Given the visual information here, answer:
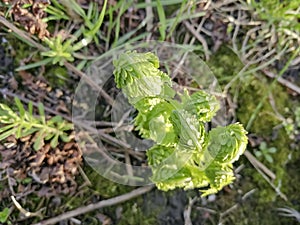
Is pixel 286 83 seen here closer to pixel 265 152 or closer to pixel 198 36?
pixel 265 152

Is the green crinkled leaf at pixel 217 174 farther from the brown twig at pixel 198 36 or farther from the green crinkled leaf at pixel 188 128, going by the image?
A: the brown twig at pixel 198 36

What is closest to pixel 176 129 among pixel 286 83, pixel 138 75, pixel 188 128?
pixel 188 128

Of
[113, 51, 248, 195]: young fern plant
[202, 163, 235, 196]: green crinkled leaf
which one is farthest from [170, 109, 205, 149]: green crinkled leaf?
[202, 163, 235, 196]: green crinkled leaf

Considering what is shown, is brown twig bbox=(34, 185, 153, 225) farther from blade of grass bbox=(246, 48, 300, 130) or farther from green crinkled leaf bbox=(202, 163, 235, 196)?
blade of grass bbox=(246, 48, 300, 130)

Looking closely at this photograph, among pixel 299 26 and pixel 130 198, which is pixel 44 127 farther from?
pixel 299 26

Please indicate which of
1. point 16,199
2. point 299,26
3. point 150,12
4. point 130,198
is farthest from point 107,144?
point 299,26
